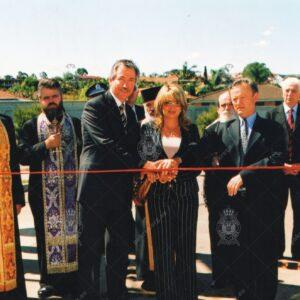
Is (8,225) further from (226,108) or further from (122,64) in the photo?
(226,108)

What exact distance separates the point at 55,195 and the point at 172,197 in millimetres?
1272

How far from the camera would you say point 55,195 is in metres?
4.20

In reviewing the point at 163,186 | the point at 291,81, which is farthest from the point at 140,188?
the point at 291,81

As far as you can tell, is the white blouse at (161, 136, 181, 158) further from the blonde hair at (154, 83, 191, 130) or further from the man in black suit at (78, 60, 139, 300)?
the man in black suit at (78, 60, 139, 300)

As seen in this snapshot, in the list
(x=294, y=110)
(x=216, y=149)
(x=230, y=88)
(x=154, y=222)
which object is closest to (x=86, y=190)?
(x=154, y=222)

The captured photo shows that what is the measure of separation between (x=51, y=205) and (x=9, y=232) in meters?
0.54

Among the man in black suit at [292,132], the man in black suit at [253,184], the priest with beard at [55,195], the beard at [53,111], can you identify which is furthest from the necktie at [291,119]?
the beard at [53,111]

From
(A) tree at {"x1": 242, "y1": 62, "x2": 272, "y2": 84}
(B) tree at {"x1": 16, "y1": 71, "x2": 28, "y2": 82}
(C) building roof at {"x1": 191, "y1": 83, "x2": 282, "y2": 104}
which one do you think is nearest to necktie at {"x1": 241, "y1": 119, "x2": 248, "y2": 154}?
(C) building roof at {"x1": 191, "y1": 83, "x2": 282, "y2": 104}

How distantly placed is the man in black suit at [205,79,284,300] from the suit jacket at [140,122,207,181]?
1.02 ft

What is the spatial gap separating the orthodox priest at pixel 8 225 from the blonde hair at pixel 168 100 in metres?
1.24

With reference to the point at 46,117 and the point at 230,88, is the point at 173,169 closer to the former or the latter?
the point at 230,88

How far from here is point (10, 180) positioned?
3.81 metres

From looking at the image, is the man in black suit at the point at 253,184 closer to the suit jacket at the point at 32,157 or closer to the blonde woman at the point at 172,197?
the blonde woman at the point at 172,197

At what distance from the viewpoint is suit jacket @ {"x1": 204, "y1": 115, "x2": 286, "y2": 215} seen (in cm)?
356
